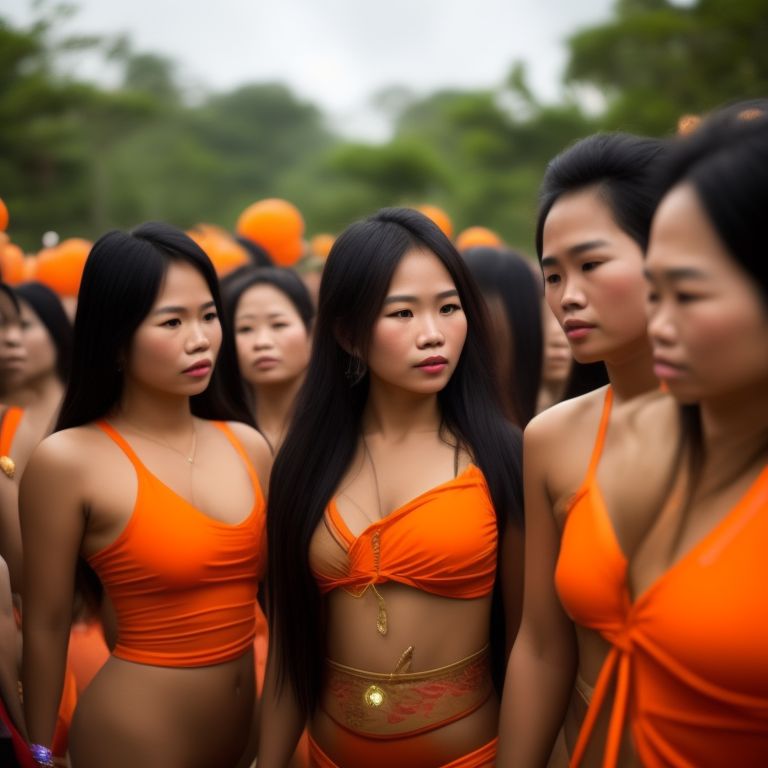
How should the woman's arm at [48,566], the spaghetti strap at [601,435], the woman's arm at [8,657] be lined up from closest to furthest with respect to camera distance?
the spaghetti strap at [601,435], the woman's arm at [8,657], the woman's arm at [48,566]

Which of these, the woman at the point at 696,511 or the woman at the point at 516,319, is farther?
the woman at the point at 516,319

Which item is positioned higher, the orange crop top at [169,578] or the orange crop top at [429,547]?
the orange crop top at [429,547]

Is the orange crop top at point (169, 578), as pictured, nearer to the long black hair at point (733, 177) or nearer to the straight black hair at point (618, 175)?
the straight black hair at point (618, 175)

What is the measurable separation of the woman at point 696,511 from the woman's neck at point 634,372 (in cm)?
12

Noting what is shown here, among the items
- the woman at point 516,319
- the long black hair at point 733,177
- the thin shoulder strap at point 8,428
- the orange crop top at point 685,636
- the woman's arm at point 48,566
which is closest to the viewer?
the long black hair at point 733,177

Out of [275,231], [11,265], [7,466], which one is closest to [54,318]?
[11,265]

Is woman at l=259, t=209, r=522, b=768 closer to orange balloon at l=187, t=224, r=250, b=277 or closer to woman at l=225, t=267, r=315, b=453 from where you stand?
woman at l=225, t=267, r=315, b=453

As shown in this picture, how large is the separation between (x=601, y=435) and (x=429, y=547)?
0.65 m

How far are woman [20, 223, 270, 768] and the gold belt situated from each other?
54 centimetres

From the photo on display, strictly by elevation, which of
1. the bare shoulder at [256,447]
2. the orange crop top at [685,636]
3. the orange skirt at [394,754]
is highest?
the bare shoulder at [256,447]

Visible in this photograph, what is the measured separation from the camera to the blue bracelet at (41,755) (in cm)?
284

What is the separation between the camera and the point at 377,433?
9.69ft

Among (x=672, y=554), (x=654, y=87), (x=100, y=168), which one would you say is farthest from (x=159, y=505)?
(x=100, y=168)

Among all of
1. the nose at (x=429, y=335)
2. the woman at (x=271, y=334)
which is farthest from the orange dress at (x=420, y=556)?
the woman at (x=271, y=334)
